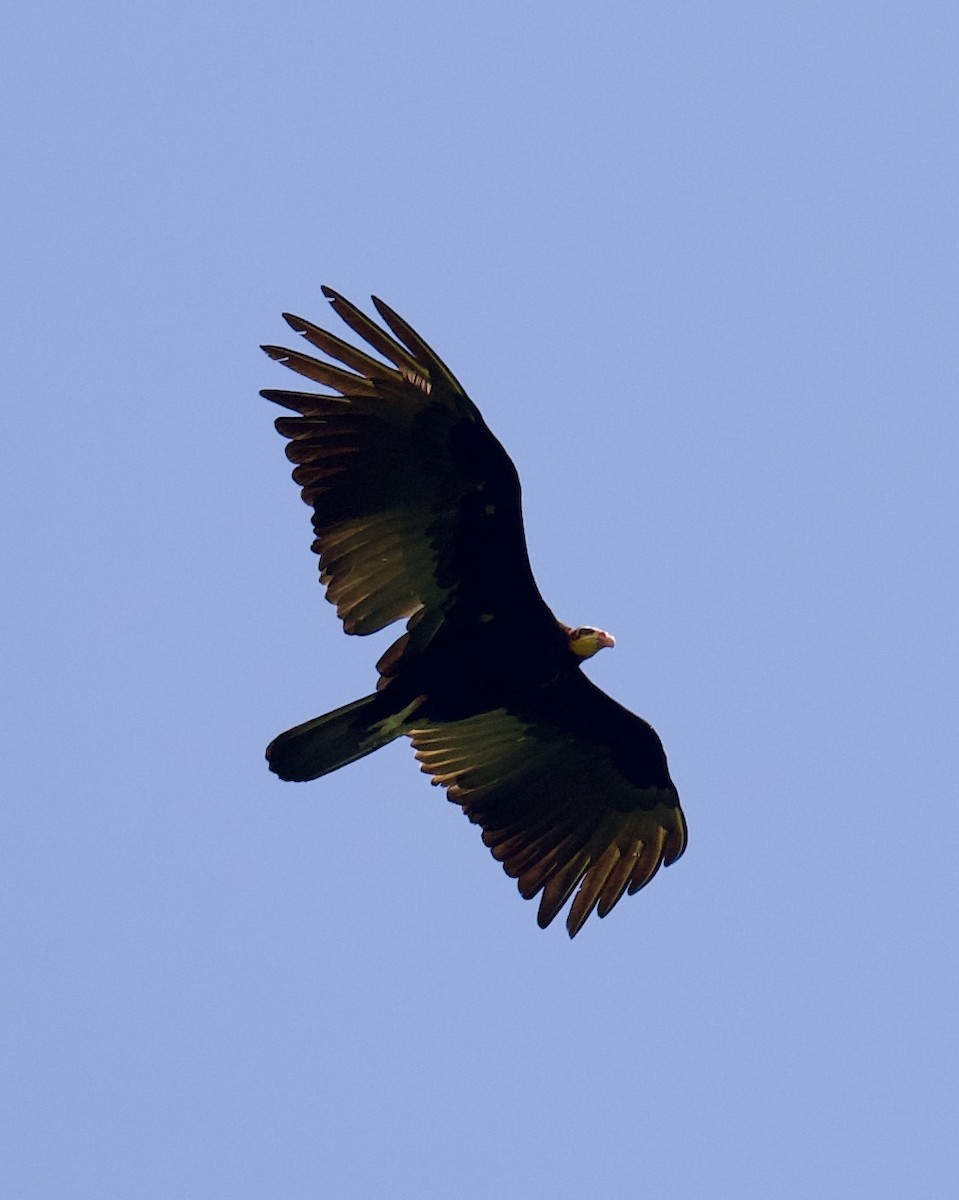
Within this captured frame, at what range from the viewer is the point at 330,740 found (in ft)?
36.6

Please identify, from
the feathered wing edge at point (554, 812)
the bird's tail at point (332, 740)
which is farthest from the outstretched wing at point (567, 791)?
the bird's tail at point (332, 740)

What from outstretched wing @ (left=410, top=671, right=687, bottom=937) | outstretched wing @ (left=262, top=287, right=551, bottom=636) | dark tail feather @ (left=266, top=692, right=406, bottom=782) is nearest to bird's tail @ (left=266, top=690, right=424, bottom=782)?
dark tail feather @ (left=266, top=692, right=406, bottom=782)

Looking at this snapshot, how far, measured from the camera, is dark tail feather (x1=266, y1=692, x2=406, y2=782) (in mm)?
11031

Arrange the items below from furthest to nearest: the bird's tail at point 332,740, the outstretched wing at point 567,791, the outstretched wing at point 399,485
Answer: the outstretched wing at point 567,791 → the bird's tail at point 332,740 → the outstretched wing at point 399,485

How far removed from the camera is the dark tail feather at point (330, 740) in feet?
36.2

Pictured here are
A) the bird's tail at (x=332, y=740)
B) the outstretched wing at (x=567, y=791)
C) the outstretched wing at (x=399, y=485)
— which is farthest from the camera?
the outstretched wing at (x=567, y=791)

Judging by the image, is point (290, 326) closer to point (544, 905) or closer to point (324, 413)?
point (324, 413)

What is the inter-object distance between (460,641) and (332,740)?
0.95 m

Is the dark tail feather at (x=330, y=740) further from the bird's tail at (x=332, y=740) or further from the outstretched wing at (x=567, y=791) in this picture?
the outstretched wing at (x=567, y=791)

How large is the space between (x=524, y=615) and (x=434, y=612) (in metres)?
0.50

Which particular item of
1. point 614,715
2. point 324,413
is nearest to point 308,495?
point 324,413

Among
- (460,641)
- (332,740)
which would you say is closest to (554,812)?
(460,641)

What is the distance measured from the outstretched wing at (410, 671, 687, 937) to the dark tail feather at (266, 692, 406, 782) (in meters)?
0.80

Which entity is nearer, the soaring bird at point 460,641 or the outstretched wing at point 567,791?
the soaring bird at point 460,641
